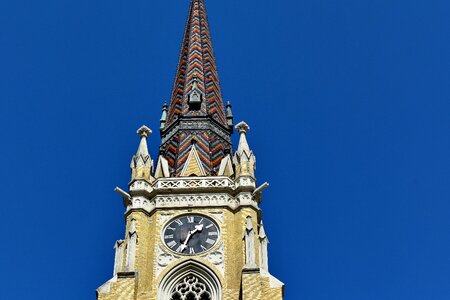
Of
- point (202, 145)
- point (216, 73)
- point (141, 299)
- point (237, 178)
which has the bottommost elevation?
point (141, 299)

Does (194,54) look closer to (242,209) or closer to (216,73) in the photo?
(216,73)

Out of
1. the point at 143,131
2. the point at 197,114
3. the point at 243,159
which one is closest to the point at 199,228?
the point at 243,159

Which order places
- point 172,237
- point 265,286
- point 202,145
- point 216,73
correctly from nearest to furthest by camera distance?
point 265,286 → point 172,237 → point 202,145 → point 216,73

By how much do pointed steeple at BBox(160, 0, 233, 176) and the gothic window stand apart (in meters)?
6.25

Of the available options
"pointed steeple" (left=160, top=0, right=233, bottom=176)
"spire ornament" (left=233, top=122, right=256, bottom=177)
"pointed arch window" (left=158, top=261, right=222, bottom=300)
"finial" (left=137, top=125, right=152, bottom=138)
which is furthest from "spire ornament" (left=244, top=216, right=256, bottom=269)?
"finial" (left=137, top=125, right=152, bottom=138)

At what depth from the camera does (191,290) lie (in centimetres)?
3444

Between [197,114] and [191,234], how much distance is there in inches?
361

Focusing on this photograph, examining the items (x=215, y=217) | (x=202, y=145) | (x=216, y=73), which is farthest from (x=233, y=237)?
(x=216, y=73)

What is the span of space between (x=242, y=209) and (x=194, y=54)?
1448 cm

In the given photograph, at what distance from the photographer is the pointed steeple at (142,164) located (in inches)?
1516

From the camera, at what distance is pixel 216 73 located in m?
48.8

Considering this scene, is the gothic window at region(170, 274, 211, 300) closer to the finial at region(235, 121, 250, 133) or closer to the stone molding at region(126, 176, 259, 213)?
the stone molding at region(126, 176, 259, 213)

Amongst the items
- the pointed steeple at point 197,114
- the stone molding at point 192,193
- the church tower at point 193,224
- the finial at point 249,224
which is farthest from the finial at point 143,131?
the finial at point 249,224

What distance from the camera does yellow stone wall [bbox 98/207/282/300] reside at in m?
33.5
